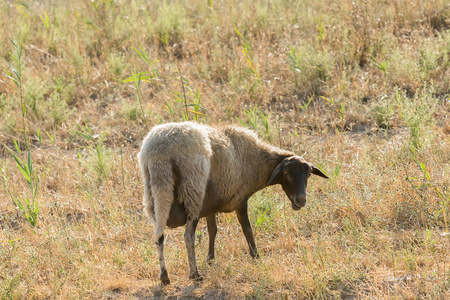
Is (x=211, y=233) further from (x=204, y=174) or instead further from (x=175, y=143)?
(x=175, y=143)

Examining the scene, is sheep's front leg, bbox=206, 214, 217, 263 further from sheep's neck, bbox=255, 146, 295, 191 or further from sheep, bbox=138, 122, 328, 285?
sheep's neck, bbox=255, 146, 295, 191

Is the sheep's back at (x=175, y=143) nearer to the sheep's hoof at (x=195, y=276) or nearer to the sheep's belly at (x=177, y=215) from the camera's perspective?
the sheep's belly at (x=177, y=215)

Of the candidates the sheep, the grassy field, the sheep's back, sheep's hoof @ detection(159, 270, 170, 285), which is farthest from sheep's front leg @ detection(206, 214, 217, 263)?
the sheep's back

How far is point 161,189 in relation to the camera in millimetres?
5695

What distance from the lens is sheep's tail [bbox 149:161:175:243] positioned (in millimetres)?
5703

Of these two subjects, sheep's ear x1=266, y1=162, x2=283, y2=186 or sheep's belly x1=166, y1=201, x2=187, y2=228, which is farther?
sheep's ear x1=266, y1=162, x2=283, y2=186

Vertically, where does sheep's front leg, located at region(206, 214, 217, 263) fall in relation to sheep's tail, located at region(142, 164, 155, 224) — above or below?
below

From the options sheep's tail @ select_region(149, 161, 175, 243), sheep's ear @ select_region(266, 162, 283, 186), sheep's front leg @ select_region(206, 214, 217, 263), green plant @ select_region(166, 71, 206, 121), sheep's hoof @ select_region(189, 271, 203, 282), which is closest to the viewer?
sheep's tail @ select_region(149, 161, 175, 243)

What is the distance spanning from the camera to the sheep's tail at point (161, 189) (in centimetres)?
570

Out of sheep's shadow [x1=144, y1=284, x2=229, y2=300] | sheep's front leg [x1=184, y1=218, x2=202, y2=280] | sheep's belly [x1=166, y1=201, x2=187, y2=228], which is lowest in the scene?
sheep's shadow [x1=144, y1=284, x2=229, y2=300]

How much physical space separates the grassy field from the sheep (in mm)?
502

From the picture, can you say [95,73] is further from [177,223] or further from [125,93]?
[177,223]

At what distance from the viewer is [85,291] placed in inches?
237

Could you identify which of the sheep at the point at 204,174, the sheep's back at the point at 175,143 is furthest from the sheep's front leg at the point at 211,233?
the sheep's back at the point at 175,143
